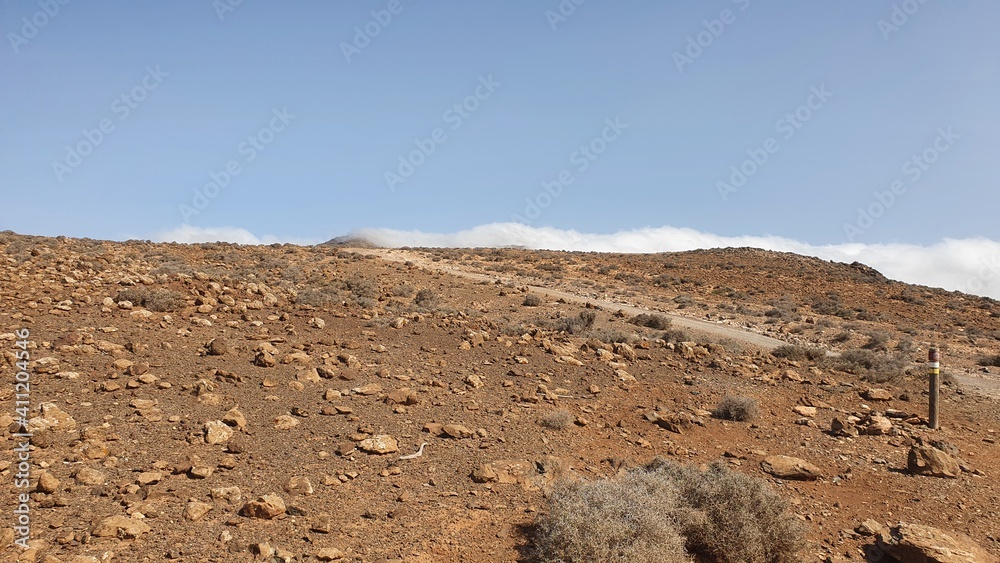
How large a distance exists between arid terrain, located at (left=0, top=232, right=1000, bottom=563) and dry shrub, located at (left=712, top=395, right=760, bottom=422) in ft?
0.67

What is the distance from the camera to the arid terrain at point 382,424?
15.8 ft

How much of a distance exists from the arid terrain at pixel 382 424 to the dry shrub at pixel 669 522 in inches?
18.0

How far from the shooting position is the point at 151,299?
9945mm

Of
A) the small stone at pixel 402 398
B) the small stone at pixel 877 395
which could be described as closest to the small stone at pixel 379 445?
the small stone at pixel 402 398

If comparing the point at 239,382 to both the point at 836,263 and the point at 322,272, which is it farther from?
the point at 836,263

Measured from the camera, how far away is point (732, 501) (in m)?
5.32

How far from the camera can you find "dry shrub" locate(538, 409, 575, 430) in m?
7.54

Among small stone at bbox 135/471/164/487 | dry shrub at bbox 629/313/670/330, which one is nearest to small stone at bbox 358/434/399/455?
small stone at bbox 135/471/164/487

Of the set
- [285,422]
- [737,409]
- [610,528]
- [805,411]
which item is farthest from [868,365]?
[285,422]

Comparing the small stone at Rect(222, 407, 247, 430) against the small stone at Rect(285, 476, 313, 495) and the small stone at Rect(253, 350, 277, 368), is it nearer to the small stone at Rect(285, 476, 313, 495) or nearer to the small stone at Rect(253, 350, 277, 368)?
the small stone at Rect(285, 476, 313, 495)

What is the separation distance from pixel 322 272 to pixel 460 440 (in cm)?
1613

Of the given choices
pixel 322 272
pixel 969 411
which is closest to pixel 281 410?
pixel 969 411

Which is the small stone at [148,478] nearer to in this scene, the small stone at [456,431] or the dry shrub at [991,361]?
the small stone at [456,431]

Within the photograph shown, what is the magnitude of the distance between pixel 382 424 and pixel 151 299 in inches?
230
